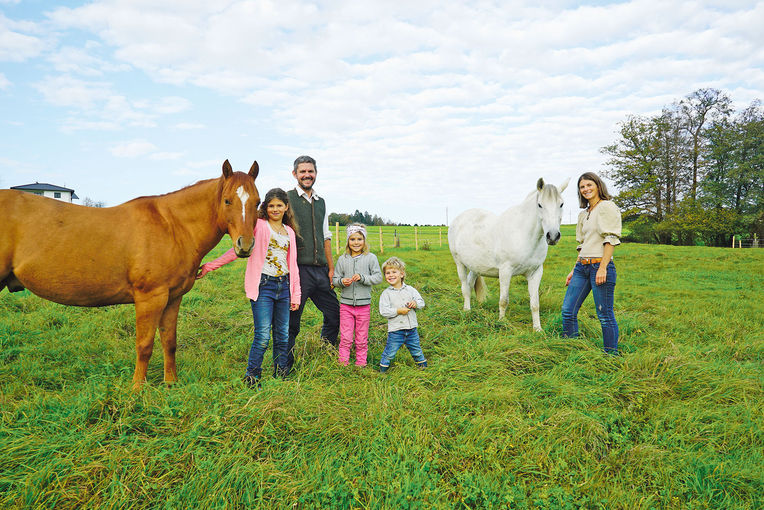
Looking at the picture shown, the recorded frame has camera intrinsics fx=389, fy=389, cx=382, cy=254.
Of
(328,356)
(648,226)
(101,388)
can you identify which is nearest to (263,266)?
(328,356)

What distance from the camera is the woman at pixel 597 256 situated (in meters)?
4.21

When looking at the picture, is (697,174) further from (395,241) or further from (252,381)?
(252,381)

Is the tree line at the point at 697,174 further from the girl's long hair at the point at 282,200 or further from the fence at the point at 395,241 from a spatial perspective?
the girl's long hair at the point at 282,200

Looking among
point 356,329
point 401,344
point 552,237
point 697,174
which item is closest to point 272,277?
point 356,329

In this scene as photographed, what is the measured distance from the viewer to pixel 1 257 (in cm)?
337

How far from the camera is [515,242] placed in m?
6.08

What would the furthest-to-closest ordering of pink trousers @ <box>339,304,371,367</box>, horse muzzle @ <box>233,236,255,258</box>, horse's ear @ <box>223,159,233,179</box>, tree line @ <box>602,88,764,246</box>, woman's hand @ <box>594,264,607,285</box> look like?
tree line @ <box>602,88,764,246</box> → pink trousers @ <box>339,304,371,367</box> → woman's hand @ <box>594,264,607,285</box> → horse's ear @ <box>223,159,233,179</box> → horse muzzle @ <box>233,236,255,258</box>

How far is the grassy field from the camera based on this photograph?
2262 mm

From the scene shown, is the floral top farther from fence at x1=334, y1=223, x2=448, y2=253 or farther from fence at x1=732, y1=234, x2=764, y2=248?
fence at x1=732, y1=234, x2=764, y2=248

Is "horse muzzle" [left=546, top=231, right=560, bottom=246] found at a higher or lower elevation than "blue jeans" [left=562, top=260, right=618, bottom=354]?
higher

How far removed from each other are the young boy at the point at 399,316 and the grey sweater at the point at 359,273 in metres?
0.17

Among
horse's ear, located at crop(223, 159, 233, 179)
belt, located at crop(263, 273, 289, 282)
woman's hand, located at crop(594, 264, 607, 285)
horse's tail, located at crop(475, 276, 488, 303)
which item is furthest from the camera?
horse's tail, located at crop(475, 276, 488, 303)

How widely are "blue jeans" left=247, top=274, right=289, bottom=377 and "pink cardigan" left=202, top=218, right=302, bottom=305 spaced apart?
0.09m

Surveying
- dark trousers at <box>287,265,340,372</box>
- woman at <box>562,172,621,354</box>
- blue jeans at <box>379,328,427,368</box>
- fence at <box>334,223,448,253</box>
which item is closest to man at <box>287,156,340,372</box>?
dark trousers at <box>287,265,340,372</box>
